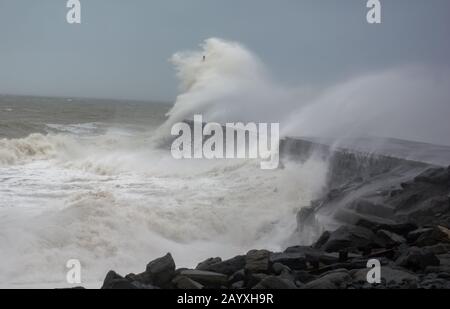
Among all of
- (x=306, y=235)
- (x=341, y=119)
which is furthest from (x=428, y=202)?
(x=341, y=119)

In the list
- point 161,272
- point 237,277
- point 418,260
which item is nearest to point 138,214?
point 161,272

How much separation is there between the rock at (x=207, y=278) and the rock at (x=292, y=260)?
0.65 m

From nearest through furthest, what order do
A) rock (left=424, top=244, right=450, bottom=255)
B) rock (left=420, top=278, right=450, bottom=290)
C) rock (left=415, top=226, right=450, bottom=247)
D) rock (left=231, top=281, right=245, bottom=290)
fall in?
1. rock (left=420, top=278, right=450, bottom=290)
2. rock (left=231, top=281, right=245, bottom=290)
3. rock (left=424, top=244, right=450, bottom=255)
4. rock (left=415, top=226, right=450, bottom=247)

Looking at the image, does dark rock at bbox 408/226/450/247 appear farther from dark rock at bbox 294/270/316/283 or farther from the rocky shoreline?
dark rock at bbox 294/270/316/283

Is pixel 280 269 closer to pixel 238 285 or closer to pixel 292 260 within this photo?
pixel 292 260

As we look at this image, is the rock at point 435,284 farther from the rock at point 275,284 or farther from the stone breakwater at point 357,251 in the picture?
the rock at point 275,284

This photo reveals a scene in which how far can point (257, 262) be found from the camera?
4.78 metres

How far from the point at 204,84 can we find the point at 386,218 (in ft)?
52.4

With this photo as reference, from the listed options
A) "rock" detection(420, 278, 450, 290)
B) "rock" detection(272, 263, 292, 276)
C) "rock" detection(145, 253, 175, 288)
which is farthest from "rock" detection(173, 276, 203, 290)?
"rock" detection(420, 278, 450, 290)

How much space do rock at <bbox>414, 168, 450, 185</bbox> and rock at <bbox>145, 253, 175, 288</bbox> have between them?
4529 millimetres

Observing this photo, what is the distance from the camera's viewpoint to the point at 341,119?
1477cm

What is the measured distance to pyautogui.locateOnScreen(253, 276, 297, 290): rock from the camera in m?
4.05

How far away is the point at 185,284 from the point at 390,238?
103 inches
